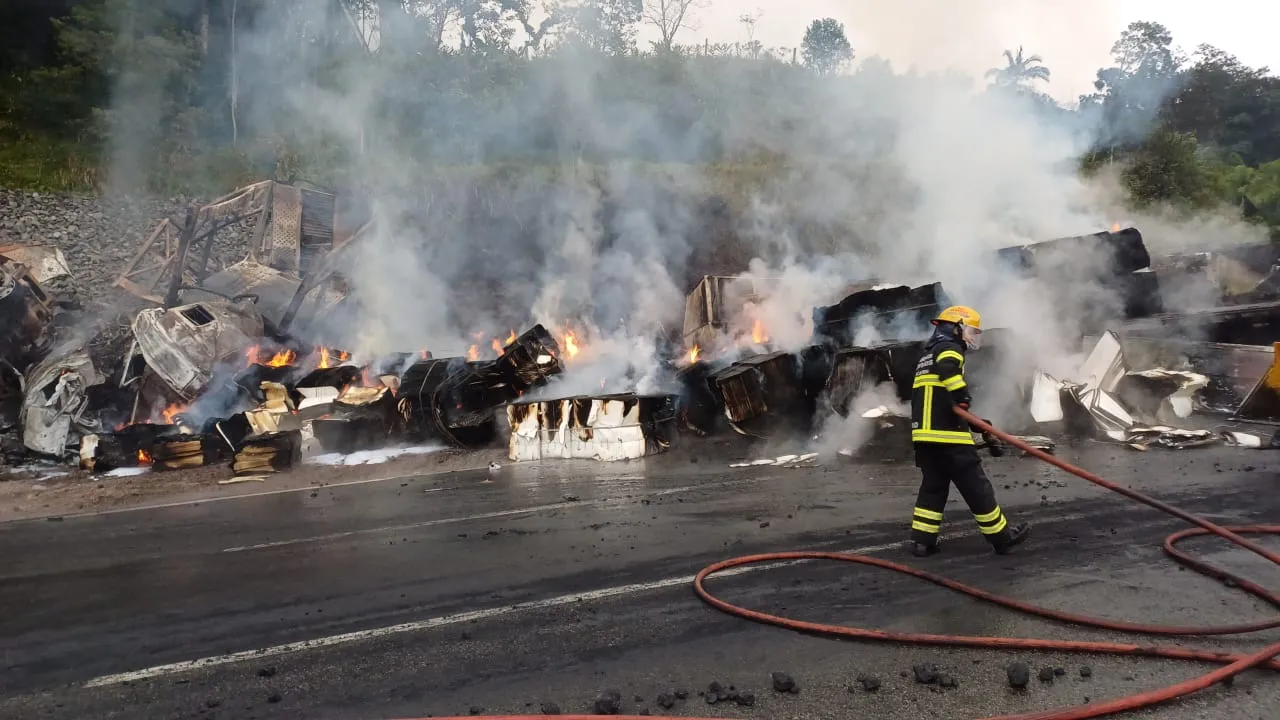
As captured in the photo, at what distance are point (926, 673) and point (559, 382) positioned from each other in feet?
29.6

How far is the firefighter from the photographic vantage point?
16.2ft

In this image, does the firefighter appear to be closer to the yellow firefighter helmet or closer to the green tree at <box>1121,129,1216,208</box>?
the yellow firefighter helmet

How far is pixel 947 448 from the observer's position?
5098mm

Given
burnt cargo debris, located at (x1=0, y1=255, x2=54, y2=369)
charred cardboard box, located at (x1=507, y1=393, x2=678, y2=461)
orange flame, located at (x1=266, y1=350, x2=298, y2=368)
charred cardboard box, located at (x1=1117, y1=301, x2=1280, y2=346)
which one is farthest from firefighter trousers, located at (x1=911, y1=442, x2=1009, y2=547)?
burnt cargo debris, located at (x1=0, y1=255, x2=54, y2=369)

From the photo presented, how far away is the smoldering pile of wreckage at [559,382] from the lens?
32.9 feet

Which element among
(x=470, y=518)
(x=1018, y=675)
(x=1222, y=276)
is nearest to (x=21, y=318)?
(x=470, y=518)

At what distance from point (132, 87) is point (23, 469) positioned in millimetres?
15279

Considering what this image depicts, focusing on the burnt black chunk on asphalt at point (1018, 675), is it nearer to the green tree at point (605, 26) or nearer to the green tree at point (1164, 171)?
the green tree at point (1164, 171)

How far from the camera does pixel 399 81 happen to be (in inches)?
871

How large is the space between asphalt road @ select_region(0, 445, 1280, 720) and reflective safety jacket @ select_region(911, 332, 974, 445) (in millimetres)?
804

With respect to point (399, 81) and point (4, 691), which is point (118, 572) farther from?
point (399, 81)

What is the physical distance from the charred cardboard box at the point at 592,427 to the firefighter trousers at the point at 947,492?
17.0ft

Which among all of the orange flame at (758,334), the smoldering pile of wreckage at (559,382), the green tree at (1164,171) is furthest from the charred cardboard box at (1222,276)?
the orange flame at (758,334)

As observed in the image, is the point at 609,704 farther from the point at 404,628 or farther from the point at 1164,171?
the point at 1164,171
